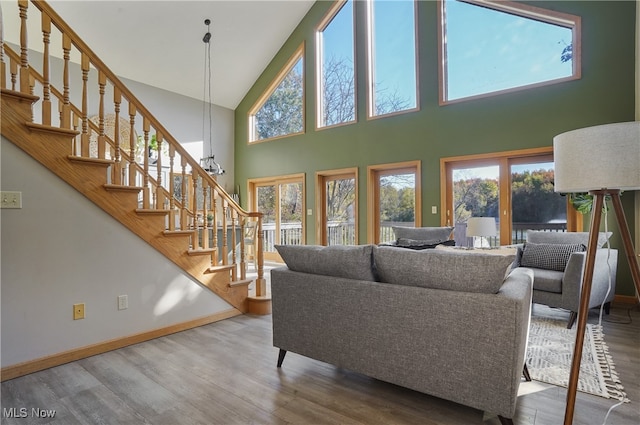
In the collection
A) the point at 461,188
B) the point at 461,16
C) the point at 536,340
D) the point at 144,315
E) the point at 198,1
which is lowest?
the point at 536,340

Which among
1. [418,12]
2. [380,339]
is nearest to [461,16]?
[418,12]

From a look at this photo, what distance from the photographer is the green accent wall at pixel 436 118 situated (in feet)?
13.6

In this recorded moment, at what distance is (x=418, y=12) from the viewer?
556 centimetres

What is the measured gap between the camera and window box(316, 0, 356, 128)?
6465mm

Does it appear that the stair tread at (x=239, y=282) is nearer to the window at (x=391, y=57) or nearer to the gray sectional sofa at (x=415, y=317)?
the gray sectional sofa at (x=415, y=317)

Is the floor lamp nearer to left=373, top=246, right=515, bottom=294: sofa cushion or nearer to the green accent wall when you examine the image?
left=373, top=246, right=515, bottom=294: sofa cushion

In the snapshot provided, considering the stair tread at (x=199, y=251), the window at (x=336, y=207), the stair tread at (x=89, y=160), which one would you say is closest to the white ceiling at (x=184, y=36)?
the window at (x=336, y=207)

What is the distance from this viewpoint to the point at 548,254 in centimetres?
371

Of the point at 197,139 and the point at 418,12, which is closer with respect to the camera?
the point at 418,12

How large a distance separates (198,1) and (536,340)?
635 cm

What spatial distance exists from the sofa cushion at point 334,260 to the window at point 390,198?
3.69 metres

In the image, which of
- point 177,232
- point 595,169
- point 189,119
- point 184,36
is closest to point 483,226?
point 595,169

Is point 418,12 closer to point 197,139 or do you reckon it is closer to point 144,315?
point 197,139

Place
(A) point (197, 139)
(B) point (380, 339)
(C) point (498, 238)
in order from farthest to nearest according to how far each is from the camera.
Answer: (A) point (197, 139), (C) point (498, 238), (B) point (380, 339)
